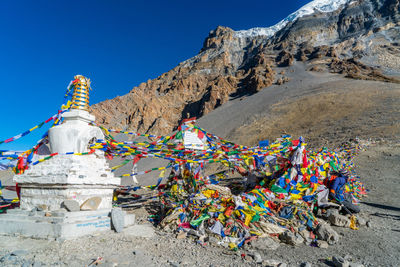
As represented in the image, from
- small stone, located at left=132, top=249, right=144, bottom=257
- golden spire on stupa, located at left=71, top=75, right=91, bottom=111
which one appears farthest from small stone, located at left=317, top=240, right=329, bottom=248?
golden spire on stupa, located at left=71, top=75, right=91, bottom=111

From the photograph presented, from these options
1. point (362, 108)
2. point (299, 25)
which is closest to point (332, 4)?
point (299, 25)

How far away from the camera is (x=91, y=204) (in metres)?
5.14

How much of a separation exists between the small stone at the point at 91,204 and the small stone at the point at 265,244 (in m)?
3.33

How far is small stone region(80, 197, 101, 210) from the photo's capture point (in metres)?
5.05

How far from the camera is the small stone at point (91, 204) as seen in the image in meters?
5.05

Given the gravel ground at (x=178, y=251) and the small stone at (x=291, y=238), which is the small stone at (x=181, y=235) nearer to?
the gravel ground at (x=178, y=251)

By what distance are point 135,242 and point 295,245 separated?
3.14m

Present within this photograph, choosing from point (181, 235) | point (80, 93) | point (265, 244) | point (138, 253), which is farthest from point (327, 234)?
point (80, 93)

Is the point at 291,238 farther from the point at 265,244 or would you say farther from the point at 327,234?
the point at 327,234

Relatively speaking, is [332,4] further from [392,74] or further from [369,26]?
[392,74]

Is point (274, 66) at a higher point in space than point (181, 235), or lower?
higher

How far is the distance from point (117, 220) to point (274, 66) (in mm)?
70880

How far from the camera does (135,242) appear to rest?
4.71 m

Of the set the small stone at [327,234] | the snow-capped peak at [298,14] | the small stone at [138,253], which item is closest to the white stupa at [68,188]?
the small stone at [138,253]
